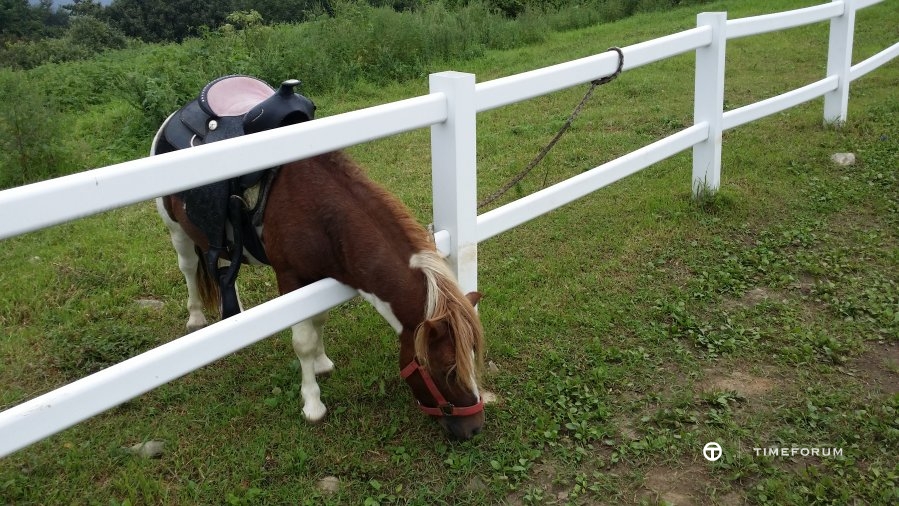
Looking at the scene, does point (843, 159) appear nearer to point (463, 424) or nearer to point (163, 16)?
point (463, 424)

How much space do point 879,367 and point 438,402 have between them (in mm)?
1959

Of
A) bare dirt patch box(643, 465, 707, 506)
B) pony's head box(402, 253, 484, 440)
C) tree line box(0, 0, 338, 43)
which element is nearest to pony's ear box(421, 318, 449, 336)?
pony's head box(402, 253, 484, 440)

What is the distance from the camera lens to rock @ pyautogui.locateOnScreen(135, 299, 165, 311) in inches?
170

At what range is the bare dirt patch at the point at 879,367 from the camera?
3076mm

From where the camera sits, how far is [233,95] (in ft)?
11.9

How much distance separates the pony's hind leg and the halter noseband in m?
1.79

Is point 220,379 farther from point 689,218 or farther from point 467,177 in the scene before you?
point 689,218

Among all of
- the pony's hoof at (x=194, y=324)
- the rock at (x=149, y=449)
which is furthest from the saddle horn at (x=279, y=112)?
the pony's hoof at (x=194, y=324)

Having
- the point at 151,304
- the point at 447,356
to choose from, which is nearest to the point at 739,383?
the point at 447,356

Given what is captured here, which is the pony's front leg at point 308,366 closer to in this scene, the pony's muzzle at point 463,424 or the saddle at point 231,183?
the saddle at point 231,183

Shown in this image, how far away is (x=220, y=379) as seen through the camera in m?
3.50

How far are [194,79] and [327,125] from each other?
6.82 m

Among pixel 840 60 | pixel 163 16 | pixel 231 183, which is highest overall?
pixel 163 16

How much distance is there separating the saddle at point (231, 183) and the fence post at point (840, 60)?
5.18 m
